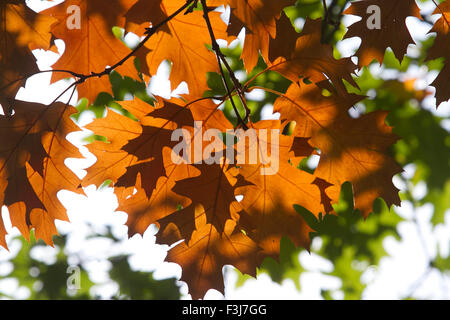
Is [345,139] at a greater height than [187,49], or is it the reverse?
[187,49]

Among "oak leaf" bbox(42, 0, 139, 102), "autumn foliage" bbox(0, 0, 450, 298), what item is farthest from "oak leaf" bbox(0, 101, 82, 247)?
"oak leaf" bbox(42, 0, 139, 102)

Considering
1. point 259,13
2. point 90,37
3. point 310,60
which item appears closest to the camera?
point 259,13

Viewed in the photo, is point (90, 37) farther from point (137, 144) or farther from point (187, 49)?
point (137, 144)

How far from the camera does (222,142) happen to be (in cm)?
131

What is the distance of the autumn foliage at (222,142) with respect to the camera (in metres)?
1.30

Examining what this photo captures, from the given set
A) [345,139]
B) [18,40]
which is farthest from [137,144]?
[345,139]

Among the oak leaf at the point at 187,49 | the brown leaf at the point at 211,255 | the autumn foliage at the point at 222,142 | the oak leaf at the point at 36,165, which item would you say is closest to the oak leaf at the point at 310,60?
the autumn foliage at the point at 222,142

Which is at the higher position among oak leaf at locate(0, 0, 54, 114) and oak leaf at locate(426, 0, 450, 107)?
oak leaf at locate(0, 0, 54, 114)

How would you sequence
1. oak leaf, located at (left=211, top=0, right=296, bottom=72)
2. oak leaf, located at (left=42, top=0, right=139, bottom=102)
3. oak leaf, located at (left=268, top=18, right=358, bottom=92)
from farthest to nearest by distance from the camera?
oak leaf, located at (left=42, top=0, right=139, bottom=102), oak leaf, located at (left=268, top=18, right=358, bottom=92), oak leaf, located at (left=211, top=0, right=296, bottom=72)

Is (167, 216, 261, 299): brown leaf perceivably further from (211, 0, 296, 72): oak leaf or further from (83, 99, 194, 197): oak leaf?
(211, 0, 296, 72): oak leaf

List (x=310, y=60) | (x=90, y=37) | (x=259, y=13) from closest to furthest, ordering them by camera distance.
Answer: (x=259, y=13), (x=310, y=60), (x=90, y=37)

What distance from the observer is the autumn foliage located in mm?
1299

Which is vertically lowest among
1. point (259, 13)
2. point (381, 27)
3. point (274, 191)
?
point (274, 191)

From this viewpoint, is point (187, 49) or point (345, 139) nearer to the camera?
point (345, 139)
